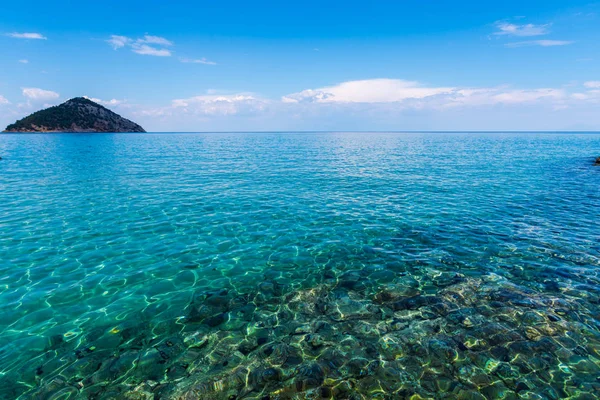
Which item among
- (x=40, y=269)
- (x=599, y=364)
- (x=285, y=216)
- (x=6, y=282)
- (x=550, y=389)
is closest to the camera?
(x=550, y=389)

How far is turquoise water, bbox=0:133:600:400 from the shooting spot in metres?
8.84

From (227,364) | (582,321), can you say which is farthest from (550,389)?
(227,364)

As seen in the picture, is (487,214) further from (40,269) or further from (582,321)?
(40,269)

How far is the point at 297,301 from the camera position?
42.2 feet

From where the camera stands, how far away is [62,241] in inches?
720

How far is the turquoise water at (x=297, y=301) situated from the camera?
29.0ft

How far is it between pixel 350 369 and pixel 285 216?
52.8 feet

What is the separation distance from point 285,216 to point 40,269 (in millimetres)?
15589

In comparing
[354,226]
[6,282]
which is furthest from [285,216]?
[6,282]

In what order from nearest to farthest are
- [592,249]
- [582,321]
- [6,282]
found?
[582,321] → [6,282] → [592,249]

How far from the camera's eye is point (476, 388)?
8445mm

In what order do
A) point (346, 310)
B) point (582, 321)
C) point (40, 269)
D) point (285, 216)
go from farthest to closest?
point (285, 216), point (40, 269), point (346, 310), point (582, 321)

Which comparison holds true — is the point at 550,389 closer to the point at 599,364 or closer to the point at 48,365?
the point at 599,364

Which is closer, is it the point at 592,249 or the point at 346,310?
the point at 346,310
